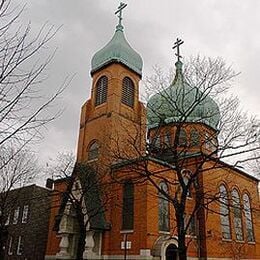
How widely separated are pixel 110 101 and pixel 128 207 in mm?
9463

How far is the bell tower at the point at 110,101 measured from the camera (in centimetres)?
2855

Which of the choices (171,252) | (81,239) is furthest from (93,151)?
(171,252)

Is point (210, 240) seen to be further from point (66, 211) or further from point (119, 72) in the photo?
point (119, 72)

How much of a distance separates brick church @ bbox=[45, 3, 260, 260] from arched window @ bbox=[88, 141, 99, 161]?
0.09 m

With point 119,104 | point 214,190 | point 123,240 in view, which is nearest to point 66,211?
point 123,240

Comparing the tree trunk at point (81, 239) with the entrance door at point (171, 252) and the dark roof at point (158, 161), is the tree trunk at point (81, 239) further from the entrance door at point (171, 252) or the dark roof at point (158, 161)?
the entrance door at point (171, 252)

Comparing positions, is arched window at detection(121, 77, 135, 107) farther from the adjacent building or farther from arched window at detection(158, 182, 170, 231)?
the adjacent building

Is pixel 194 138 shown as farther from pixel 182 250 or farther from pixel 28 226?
pixel 28 226

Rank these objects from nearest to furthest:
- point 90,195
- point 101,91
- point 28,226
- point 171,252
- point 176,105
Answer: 1. point 176,105
2. point 171,252
3. point 90,195
4. point 101,91
5. point 28,226

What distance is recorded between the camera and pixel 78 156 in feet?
98.5

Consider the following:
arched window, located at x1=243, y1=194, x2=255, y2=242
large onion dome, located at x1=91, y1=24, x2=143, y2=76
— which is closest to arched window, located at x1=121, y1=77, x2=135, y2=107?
large onion dome, located at x1=91, y1=24, x2=143, y2=76

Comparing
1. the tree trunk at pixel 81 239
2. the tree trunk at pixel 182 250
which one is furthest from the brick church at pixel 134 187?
the tree trunk at pixel 182 250

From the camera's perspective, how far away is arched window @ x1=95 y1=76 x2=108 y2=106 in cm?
3077

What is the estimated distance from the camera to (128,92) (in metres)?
31.4
